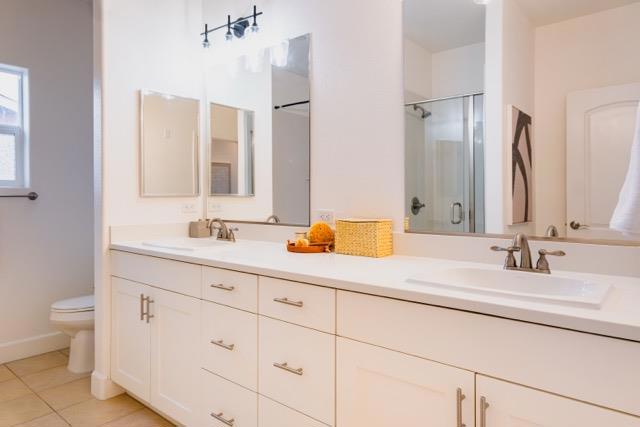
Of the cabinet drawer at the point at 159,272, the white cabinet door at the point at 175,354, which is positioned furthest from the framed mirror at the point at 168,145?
the white cabinet door at the point at 175,354

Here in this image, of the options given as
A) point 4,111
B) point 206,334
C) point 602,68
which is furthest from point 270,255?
point 4,111

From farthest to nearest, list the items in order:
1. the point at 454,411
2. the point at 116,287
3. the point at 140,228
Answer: the point at 140,228 < the point at 116,287 < the point at 454,411

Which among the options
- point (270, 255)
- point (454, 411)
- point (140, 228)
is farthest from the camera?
point (140, 228)

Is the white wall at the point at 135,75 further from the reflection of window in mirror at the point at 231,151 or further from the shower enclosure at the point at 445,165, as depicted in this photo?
the shower enclosure at the point at 445,165

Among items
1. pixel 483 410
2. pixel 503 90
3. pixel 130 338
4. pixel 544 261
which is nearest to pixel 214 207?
pixel 130 338

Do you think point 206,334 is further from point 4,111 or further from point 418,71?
point 4,111

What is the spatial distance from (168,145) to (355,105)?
1289 millimetres

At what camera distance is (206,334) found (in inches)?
66.7

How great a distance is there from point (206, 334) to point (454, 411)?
1065mm

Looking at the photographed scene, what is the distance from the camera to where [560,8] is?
1435 millimetres

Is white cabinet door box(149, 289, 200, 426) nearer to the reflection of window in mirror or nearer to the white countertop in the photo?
the white countertop

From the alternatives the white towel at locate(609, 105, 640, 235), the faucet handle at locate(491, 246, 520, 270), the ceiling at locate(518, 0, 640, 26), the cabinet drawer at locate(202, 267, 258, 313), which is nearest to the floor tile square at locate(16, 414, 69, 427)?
the cabinet drawer at locate(202, 267, 258, 313)

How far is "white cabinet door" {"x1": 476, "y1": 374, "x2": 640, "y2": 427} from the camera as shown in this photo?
0.83m

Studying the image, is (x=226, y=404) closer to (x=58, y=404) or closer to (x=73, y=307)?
(x=58, y=404)
